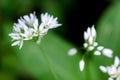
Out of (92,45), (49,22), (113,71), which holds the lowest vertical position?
(113,71)

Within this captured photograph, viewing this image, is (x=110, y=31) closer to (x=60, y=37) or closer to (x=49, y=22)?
(x=60, y=37)

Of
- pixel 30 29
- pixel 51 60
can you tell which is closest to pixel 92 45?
pixel 30 29

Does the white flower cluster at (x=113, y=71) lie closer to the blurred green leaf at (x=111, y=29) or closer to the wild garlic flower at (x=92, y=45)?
the wild garlic flower at (x=92, y=45)

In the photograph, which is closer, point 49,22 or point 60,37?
point 49,22

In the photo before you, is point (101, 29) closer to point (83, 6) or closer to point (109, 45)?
point (109, 45)

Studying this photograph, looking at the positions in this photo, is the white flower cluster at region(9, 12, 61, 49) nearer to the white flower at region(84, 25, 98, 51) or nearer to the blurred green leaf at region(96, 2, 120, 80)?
the white flower at region(84, 25, 98, 51)

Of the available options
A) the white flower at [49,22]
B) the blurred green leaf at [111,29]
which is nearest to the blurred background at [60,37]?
the blurred green leaf at [111,29]
